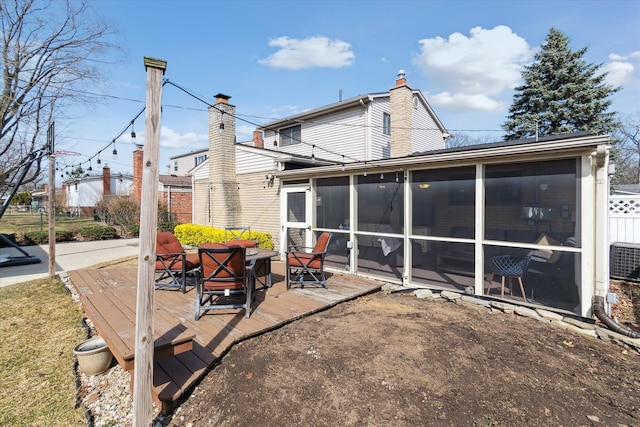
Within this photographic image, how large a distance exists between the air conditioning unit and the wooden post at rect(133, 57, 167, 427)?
9103mm

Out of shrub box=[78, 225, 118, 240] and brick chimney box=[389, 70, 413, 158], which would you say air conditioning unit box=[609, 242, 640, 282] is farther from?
shrub box=[78, 225, 118, 240]

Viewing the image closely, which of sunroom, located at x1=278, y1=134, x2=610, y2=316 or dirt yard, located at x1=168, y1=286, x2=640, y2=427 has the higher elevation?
sunroom, located at x1=278, y1=134, x2=610, y2=316

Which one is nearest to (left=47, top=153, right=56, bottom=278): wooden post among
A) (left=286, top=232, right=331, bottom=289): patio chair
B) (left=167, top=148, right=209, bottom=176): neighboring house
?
(left=286, top=232, right=331, bottom=289): patio chair

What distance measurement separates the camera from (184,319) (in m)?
4.15

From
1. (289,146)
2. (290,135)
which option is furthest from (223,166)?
(290,135)

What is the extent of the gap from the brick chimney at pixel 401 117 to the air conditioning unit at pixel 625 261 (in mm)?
6055

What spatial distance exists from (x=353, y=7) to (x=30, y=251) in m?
13.5

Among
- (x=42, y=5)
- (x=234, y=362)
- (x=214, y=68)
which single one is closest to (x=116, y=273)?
(x=234, y=362)

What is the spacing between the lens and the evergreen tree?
618 inches

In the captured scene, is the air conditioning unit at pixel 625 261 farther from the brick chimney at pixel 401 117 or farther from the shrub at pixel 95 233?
the shrub at pixel 95 233

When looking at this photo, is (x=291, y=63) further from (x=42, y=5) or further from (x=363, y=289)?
(x=363, y=289)

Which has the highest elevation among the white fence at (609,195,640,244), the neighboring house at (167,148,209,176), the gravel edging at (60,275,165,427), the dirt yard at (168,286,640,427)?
the neighboring house at (167,148,209,176)

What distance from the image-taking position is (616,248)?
698 centimetres

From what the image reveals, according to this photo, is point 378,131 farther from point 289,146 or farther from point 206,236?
point 206,236
